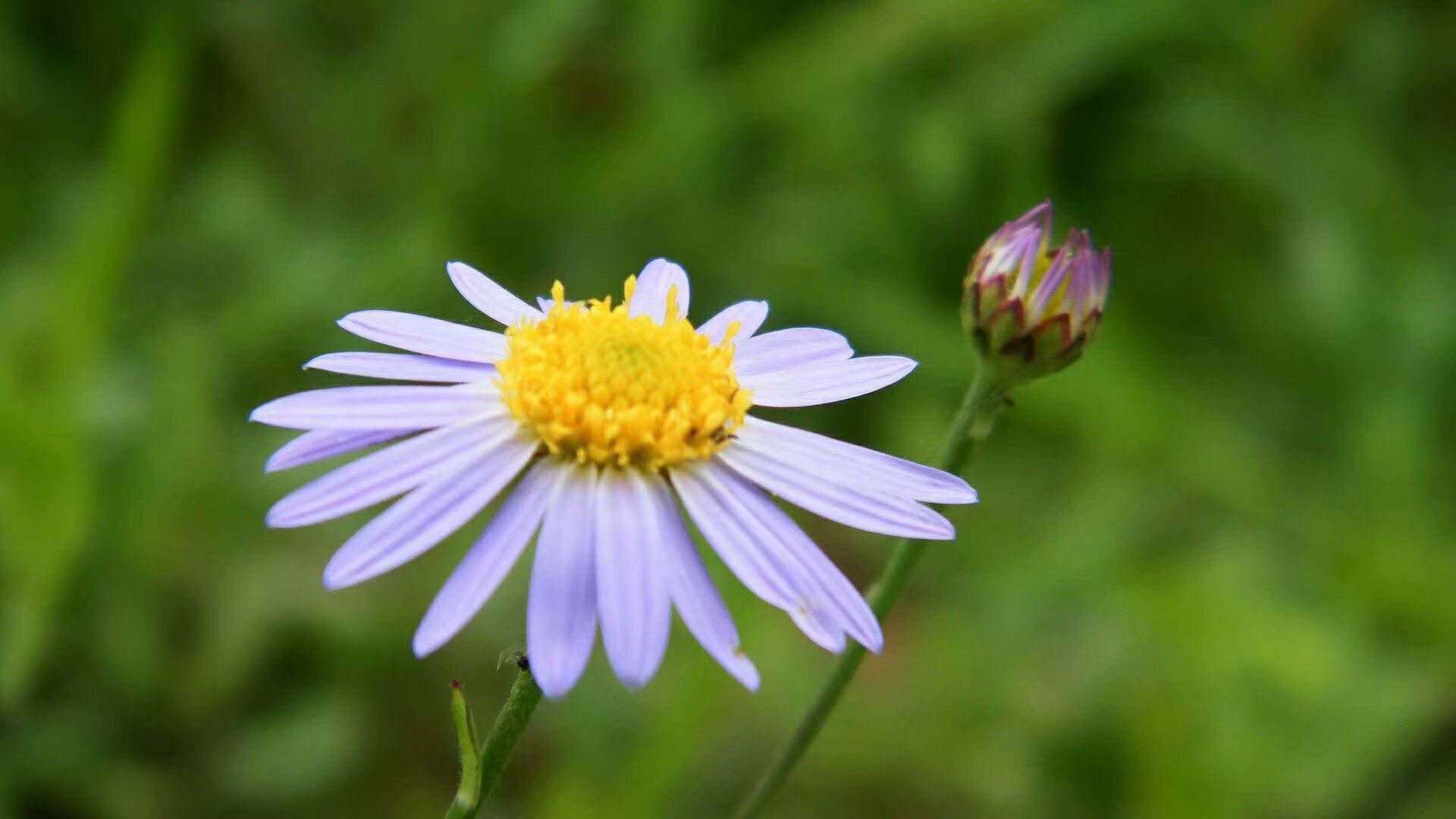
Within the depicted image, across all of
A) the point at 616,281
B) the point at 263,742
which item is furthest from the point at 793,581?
the point at 616,281

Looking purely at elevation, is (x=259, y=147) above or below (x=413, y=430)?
above

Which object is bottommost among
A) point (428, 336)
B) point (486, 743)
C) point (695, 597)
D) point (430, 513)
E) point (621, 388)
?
point (486, 743)

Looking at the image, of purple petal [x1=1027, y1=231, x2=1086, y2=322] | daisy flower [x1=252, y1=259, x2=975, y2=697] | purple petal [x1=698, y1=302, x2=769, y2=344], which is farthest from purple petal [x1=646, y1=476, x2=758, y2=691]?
purple petal [x1=1027, y1=231, x2=1086, y2=322]

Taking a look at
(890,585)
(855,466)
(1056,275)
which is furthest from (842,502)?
(1056,275)

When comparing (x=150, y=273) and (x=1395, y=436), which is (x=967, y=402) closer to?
(x=1395, y=436)

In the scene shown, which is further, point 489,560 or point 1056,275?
point 1056,275

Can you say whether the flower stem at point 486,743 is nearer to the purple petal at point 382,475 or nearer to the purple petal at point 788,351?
the purple petal at point 382,475

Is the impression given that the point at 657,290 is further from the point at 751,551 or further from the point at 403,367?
the point at 751,551

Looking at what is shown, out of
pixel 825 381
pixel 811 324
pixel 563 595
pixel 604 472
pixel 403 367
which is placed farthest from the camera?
pixel 811 324
